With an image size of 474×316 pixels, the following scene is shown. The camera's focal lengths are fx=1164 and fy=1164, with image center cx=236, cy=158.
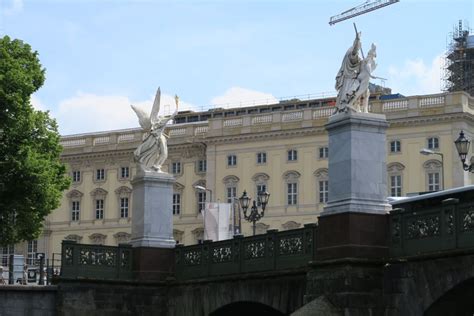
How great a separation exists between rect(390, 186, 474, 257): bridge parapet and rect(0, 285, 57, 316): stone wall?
14768 millimetres

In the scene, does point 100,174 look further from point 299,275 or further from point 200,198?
point 299,275

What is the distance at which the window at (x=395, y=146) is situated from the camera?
3585 inches

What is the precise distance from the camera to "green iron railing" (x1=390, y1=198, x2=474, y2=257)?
24188 mm

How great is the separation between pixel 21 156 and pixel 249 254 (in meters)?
18.0

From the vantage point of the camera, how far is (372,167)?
27.8 meters

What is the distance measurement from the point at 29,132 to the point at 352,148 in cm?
2451

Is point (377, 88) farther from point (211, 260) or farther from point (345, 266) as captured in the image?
point (345, 266)

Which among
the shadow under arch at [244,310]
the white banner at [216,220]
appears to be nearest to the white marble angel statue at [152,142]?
the shadow under arch at [244,310]

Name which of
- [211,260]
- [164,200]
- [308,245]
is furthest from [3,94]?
[308,245]

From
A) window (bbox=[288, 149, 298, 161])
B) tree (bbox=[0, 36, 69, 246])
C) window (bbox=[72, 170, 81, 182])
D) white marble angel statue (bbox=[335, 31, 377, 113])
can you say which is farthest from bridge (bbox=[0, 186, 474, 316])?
window (bbox=[72, 170, 81, 182])

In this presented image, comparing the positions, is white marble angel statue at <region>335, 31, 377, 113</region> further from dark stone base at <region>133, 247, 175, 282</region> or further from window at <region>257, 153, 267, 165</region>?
window at <region>257, 153, 267, 165</region>

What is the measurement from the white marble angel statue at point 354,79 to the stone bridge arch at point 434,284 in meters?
4.24

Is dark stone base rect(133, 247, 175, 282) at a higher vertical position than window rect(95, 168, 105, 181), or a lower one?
lower

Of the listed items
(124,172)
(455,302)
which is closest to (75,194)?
(124,172)
